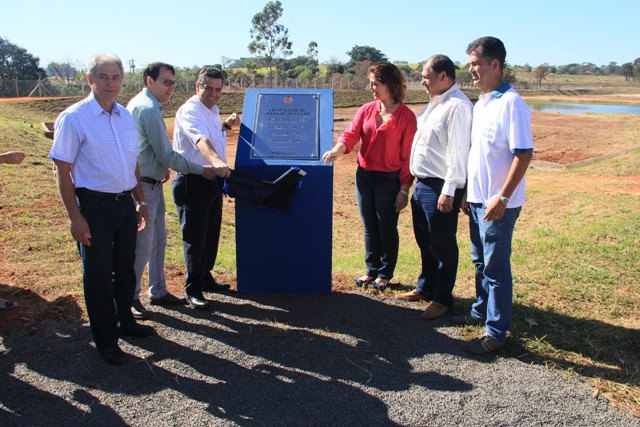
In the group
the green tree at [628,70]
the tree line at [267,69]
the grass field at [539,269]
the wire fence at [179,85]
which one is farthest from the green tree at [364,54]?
the grass field at [539,269]

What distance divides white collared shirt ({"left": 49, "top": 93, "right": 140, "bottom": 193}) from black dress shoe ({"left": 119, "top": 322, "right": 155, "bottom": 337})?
974 mm

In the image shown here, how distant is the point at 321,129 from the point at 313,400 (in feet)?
7.17

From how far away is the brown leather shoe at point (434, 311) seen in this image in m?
4.02

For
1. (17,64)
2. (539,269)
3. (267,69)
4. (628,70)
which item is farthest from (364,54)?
(539,269)

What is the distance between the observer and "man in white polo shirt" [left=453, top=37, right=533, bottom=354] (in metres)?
3.12

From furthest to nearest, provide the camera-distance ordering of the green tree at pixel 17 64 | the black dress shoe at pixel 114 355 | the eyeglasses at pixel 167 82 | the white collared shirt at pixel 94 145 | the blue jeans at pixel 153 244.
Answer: the green tree at pixel 17 64
the blue jeans at pixel 153 244
the eyeglasses at pixel 167 82
the black dress shoe at pixel 114 355
the white collared shirt at pixel 94 145

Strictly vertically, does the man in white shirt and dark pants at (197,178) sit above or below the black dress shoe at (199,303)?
above

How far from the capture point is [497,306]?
3.41 m

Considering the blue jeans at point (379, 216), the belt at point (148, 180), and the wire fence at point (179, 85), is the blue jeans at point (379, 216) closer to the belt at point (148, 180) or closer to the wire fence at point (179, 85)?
the belt at point (148, 180)

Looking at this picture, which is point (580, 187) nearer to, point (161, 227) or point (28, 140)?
point (161, 227)

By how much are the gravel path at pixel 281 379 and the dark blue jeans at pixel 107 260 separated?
0.85 ft

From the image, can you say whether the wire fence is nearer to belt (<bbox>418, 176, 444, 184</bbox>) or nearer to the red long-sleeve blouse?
the red long-sleeve blouse

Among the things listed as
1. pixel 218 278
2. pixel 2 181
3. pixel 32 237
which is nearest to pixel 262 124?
pixel 218 278

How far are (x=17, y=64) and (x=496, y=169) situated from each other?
4441cm
